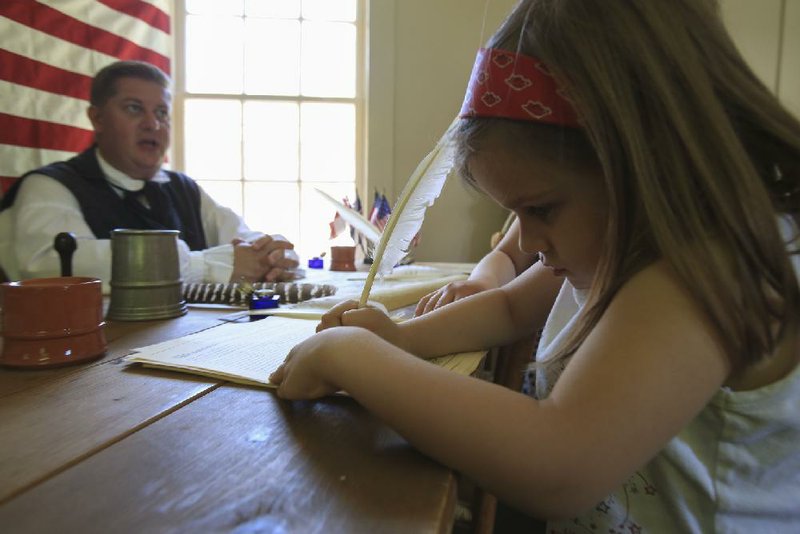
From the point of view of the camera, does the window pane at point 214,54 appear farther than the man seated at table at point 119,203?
Yes

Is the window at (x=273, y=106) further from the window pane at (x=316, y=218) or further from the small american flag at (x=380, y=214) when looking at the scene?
the small american flag at (x=380, y=214)

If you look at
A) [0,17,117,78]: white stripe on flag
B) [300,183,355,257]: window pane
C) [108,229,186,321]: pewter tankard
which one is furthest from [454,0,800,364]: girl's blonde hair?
[300,183,355,257]: window pane

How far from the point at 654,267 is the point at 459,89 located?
8.93ft

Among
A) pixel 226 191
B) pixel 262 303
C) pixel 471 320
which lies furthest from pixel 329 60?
pixel 471 320

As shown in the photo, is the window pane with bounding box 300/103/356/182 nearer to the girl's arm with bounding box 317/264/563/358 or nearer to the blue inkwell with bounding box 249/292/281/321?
the blue inkwell with bounding box 249/292/281/321

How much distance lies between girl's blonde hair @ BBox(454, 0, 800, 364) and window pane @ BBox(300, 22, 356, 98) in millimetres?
2740

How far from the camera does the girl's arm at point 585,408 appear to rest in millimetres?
417

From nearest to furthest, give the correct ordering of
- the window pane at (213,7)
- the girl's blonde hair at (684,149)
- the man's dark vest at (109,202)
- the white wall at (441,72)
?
the girl's blonde hair at (684,149) < the man's dark vest at (109,202) < the white wall at (441,72) < the window pane at (213,7)

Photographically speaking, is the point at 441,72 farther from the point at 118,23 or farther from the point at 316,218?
the point at 118,23

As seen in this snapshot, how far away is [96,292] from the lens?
28.8 inches

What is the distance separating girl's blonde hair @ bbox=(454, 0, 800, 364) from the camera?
474mm

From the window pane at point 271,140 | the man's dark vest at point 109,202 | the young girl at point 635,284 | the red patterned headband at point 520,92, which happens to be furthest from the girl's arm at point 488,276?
the window pane at point 271,140

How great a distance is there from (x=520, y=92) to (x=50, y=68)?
2149mm

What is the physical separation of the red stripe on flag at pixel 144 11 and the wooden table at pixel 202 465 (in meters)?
2.44
